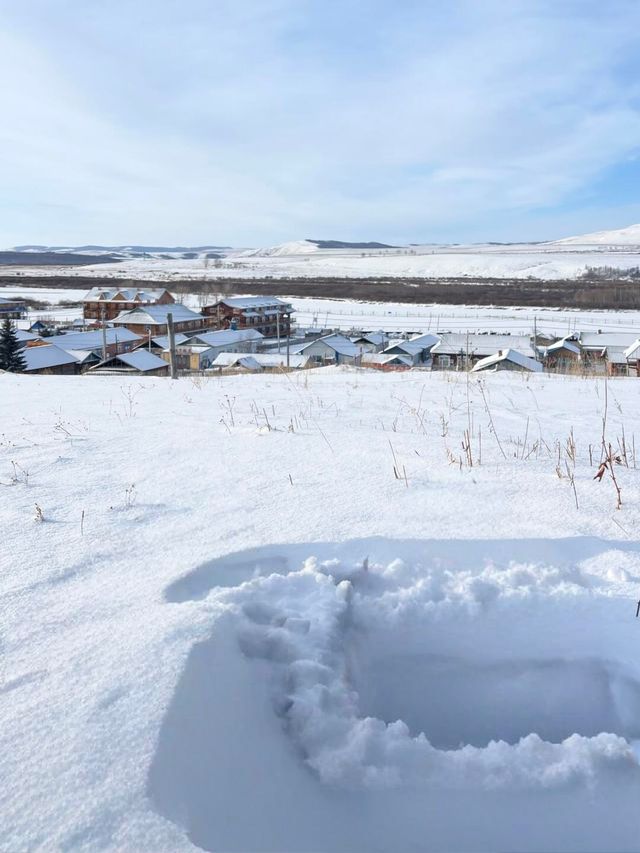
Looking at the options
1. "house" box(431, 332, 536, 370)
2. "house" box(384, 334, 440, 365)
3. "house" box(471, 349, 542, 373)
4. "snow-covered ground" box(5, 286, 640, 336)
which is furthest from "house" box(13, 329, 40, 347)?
"house" box(471, 349, 542, 373)

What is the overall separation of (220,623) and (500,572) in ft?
3.49

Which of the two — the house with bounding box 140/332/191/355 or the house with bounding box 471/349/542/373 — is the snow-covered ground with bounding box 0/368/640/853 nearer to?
the house with bounding box 471/349/542/373

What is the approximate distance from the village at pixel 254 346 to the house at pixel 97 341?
5cm

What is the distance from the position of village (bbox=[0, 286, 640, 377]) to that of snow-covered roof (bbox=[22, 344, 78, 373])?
4cm

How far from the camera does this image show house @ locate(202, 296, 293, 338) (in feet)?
156

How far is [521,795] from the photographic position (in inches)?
57.8

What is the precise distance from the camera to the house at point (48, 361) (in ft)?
79.0

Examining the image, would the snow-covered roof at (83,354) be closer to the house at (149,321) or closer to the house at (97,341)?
the house at (97,341)

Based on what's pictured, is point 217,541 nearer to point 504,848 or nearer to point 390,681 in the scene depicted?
point 390,681

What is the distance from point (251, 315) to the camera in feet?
157

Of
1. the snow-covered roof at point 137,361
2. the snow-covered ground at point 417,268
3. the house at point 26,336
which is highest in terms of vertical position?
the snow-covered ground at point 417,268

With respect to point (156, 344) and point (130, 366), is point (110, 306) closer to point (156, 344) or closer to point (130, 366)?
point (156, 344)

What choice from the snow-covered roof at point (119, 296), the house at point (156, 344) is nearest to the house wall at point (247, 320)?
the snow-covered roof at point (119, 296)

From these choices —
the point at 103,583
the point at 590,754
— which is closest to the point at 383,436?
the point at 103,583
